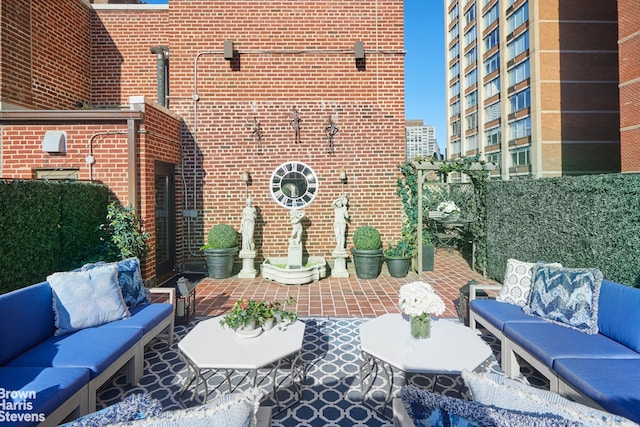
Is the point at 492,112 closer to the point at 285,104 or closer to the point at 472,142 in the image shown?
the point at 472,142

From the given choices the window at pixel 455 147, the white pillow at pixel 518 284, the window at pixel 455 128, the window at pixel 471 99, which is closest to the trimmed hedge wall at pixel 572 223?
the white pillow at pixel 518 284

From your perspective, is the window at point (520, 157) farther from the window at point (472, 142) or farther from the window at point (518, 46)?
the window at point (518, 46)

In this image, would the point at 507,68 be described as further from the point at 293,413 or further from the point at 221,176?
the point at 293,413

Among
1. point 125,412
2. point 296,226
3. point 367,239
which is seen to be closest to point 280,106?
point 296,226

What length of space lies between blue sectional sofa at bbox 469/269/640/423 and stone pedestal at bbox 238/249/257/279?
4.96 meters

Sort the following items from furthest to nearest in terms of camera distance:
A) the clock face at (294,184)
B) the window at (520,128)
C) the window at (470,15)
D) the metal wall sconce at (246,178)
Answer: the window at (470,15) → the window at (520,128) → the clock face at (294,184) → the metal wall sconce at (246,178)

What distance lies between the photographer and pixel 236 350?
2.98 meters

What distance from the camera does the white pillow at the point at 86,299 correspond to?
3283mm

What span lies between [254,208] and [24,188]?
13.1 feet

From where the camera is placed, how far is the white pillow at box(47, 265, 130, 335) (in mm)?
3283

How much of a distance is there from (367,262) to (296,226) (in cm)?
174

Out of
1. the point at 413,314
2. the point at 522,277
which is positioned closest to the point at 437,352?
the point at 413,314

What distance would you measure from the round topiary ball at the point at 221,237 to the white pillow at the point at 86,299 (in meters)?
3.65

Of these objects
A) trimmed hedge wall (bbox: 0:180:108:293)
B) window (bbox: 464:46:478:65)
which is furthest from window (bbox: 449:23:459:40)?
trimmed hedge wall (bbox: 0:180:108:293)
